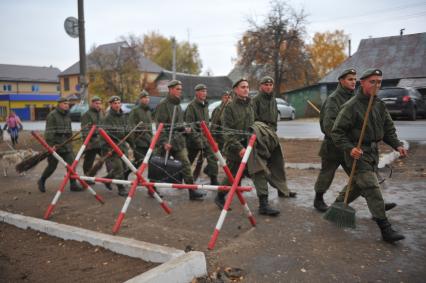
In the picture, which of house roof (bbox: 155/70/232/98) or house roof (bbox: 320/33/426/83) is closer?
house roof (bbox: 320/33/426/83)

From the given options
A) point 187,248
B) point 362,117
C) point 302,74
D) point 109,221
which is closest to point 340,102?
point 362,117

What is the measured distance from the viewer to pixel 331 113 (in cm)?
500

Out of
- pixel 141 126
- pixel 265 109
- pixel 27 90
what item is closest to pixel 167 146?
pixel 141 126

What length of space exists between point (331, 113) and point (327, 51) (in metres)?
56.7

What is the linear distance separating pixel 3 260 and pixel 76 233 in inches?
31.3

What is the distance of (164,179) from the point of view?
238 inches

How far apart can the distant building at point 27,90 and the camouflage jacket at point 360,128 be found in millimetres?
50482

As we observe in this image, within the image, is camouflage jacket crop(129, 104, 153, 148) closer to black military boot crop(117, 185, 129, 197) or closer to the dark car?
black military boot crop(117, 185, 129, 197)

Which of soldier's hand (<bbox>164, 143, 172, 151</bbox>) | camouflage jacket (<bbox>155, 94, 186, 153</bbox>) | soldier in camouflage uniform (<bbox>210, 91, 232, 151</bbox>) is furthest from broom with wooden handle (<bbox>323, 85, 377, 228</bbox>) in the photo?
camouflage jacket (<bbox>155, 94, 186, 153</bbox>)

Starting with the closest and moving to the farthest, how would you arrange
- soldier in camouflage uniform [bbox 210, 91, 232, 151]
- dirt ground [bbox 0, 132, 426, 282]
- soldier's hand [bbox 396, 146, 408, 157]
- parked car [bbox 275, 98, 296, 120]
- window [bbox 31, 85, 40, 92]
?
dirt ground [bbox 0, 132, 426, 282] < soldier's hand [bbox 396, 146, 408, 157] < soldier in camouflage uniform [bbox 210, 91, 232, 151] < parked car [bbox 275, 98, 296, 120] < window [bbox 31, 85, 40, 92]

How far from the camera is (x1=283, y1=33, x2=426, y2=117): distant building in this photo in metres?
30.3

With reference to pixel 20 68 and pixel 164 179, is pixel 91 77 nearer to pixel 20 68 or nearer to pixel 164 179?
pixel 20 68

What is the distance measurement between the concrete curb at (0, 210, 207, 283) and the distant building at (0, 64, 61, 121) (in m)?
48.4

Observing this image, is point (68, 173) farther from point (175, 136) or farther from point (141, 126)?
point (175, 136)
